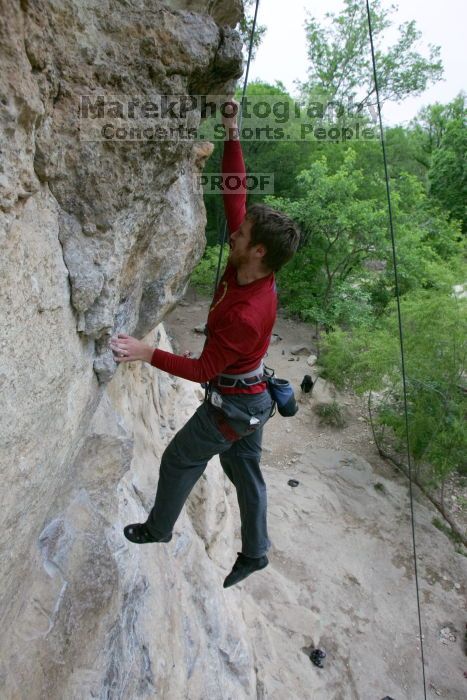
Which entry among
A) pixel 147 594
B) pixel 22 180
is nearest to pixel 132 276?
pixel 22 180

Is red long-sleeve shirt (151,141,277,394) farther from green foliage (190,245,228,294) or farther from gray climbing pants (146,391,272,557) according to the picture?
green foliage (190,245,228,294)

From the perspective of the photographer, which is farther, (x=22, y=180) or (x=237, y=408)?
(x=237, y=408)

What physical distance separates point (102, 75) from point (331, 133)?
612 inches

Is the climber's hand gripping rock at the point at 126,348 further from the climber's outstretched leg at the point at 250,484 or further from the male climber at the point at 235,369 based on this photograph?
the climber's outstretched leg at the point at 250,484

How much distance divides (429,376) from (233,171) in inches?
265

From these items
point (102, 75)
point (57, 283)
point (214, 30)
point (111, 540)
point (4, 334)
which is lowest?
point (111, 540)

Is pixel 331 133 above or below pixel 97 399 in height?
above

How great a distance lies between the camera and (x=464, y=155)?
20.4 m

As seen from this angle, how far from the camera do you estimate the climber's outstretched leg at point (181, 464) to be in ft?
8.91

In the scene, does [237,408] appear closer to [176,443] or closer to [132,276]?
[176,443]

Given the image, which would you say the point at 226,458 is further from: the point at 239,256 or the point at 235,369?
the point at 239,256

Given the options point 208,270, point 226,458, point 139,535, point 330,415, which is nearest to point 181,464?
point 226,458

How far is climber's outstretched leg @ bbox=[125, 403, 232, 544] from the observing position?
2.72 m

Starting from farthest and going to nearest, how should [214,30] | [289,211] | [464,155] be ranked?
[464,155] → [289,211] → [214,30]
